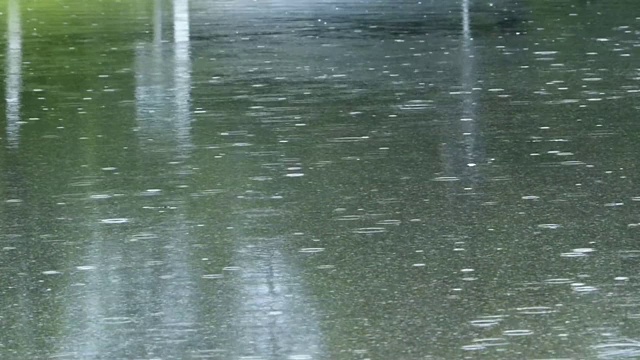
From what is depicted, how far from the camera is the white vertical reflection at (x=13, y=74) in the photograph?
1145 cm

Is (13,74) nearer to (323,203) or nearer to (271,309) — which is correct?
(323,203)

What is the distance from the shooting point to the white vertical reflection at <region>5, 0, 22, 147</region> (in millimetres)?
11453

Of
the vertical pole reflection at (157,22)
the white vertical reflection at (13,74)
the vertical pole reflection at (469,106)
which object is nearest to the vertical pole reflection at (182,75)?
the vertical pole reflection at (157,22)

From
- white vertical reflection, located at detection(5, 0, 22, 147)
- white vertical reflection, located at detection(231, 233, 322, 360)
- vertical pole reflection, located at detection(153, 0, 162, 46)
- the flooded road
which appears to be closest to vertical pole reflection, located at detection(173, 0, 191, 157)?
the flooded road

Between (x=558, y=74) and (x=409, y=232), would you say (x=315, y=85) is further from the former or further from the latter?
(x=409, y=232)

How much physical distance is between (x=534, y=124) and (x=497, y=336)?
544 cm

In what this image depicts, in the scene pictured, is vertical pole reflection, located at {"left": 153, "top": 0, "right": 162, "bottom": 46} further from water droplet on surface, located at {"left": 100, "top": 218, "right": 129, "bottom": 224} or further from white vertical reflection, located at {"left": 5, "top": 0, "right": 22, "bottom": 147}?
water droplet on surface, located at {"left": 100, "top": 218, "right": 129, "bottom": 224}

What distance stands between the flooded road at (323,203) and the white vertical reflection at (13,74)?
5cm

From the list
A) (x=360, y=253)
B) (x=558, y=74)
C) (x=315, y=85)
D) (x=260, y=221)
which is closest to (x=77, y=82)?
(x=315, y=85)

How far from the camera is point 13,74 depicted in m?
15.0

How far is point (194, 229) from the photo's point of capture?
786cm

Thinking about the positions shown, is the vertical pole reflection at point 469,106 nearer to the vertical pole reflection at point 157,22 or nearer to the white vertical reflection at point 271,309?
the white vertical reflection at point 271,309

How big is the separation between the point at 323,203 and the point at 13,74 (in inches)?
290

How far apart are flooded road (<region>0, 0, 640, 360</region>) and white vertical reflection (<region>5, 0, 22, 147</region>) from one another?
53 mm
